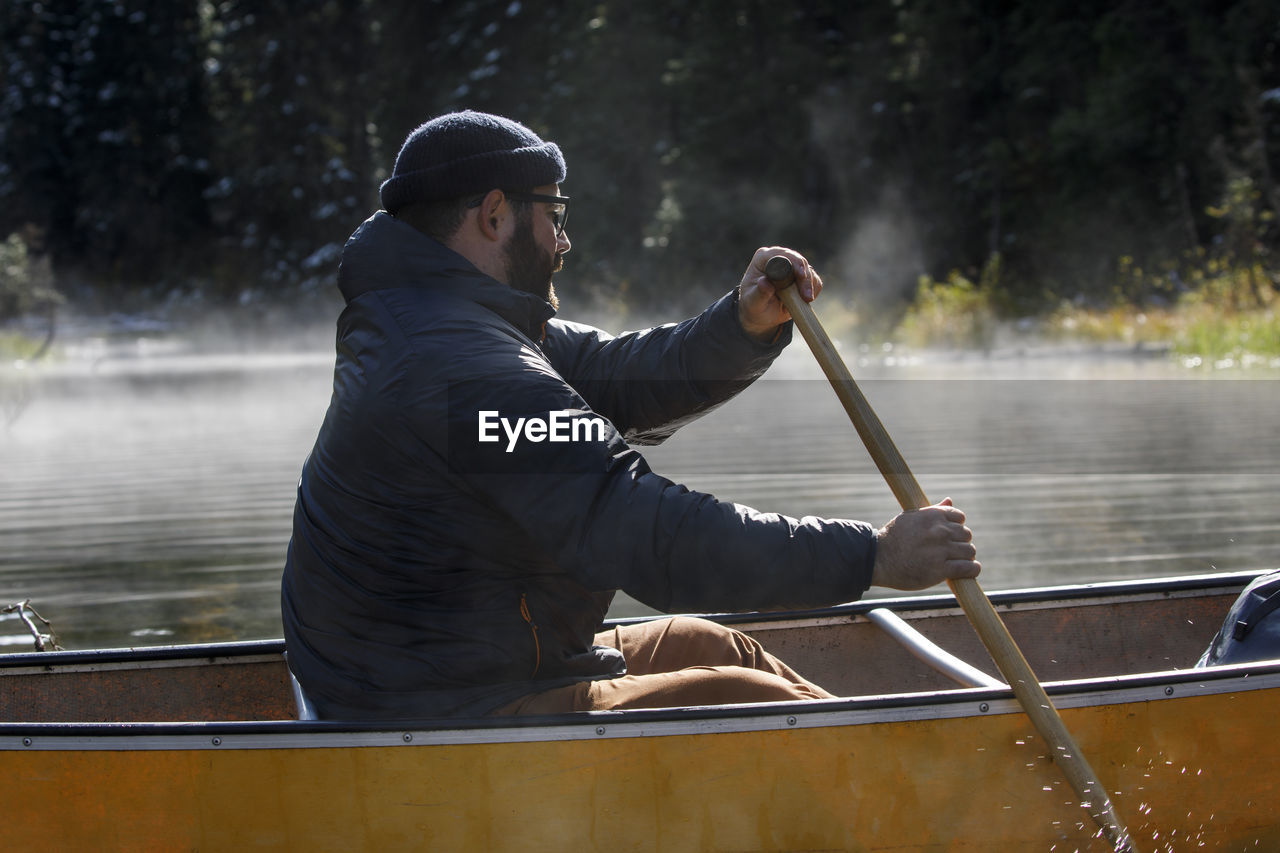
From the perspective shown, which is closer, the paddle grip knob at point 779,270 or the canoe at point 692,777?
the canoe at point 692,777

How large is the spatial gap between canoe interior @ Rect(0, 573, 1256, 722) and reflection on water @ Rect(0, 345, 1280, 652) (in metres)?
2.13

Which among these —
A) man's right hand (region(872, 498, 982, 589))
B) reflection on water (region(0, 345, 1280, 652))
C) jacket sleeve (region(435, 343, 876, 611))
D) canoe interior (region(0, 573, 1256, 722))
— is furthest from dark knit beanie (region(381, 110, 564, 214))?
reflection on water (region(0, 345, 1280, 652))

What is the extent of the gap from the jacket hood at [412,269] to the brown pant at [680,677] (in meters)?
0.75

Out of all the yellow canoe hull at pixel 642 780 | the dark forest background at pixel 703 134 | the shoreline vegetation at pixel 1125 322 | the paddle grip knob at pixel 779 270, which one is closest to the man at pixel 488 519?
the yellow canoe hull at pixel 642 780

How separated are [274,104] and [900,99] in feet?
59.4

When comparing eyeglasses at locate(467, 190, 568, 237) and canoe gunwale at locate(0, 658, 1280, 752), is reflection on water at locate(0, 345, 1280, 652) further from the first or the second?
eyeglasses at locate(467, 190, 568, 237)

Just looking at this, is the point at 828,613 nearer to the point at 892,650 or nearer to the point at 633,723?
the point at 892,650

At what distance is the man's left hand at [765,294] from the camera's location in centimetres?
294

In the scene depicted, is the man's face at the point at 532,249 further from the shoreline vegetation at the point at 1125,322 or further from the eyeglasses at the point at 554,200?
the shoreline vegetation at the point at 1125,322

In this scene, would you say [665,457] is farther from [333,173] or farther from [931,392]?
[333,173]

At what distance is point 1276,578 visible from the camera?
3104mm

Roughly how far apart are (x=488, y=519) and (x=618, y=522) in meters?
0.25

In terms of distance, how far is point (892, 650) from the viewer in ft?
11.9

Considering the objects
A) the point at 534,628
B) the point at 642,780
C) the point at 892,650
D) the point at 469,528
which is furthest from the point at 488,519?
the point at 892,650
